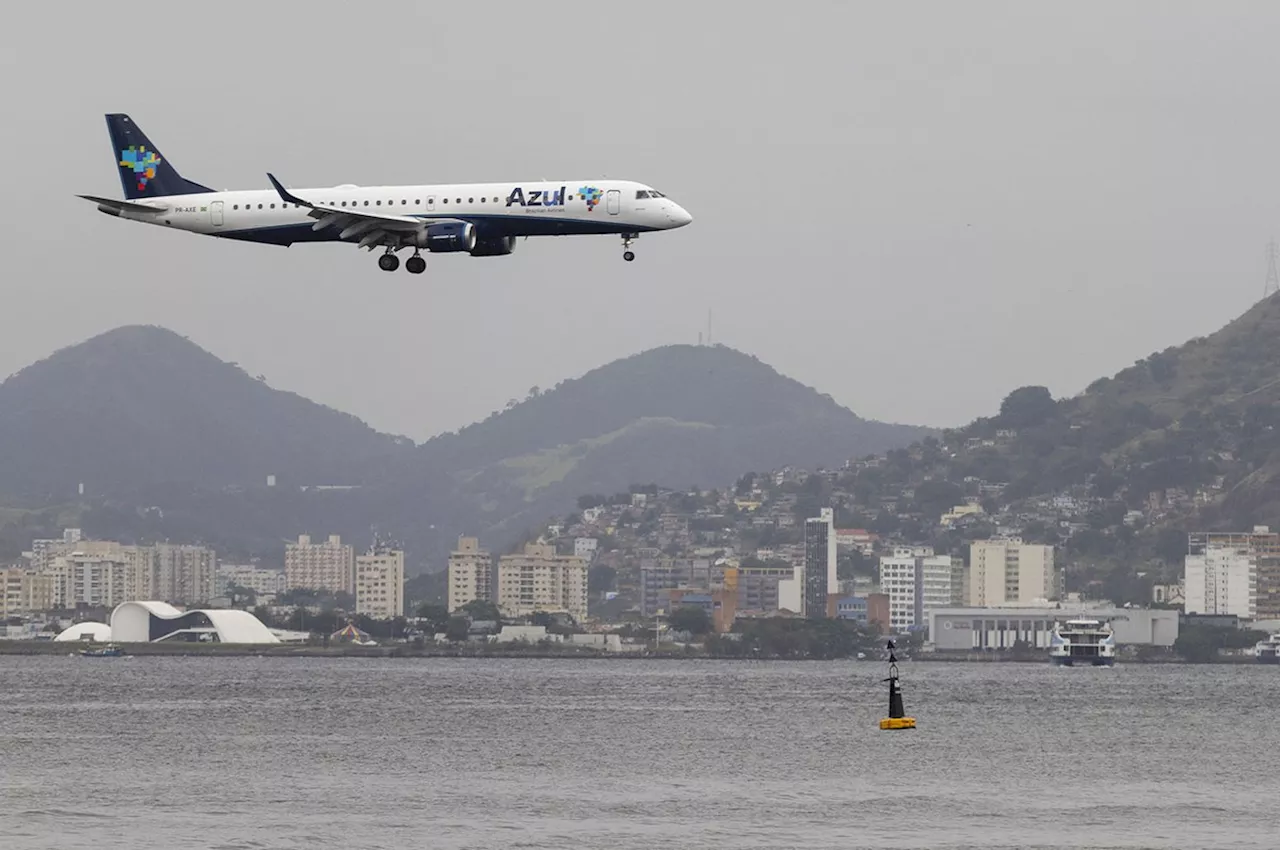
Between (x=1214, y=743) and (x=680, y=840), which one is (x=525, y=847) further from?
(x=1214, y=743)

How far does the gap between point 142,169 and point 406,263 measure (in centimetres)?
1732

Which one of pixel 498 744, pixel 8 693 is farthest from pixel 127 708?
pixel 498 744

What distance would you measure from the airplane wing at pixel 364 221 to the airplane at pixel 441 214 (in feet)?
0.13

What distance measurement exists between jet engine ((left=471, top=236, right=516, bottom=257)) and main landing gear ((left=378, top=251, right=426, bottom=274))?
2282 millimetres

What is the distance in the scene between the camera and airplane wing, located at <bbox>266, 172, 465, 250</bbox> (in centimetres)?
9744

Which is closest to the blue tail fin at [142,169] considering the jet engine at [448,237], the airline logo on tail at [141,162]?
the airline logo on tail at [141,162]

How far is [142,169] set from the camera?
10869cm

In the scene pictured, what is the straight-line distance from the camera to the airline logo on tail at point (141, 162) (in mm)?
108250

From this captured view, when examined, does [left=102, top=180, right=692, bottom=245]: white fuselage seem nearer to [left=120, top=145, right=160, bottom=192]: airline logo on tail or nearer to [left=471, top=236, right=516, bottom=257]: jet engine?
[left=471, top=236, right=516, bottom=257]: jet engine

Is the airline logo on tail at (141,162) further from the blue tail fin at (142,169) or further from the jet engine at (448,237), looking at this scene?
the jet engine at (448,237)

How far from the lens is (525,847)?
2771 inches

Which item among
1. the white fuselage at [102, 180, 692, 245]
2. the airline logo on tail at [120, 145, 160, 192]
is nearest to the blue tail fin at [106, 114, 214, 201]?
the airline logo on tail at [120, 145, 160, 192]

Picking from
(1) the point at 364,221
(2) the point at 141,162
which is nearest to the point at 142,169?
(2) the point at 141,162

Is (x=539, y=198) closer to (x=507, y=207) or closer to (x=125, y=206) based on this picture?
(x=507, y=207)
